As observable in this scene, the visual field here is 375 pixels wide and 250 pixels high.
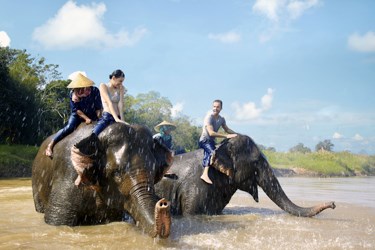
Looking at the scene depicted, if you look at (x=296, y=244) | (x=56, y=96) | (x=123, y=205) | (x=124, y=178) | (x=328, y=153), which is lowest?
(x=296, y=244)

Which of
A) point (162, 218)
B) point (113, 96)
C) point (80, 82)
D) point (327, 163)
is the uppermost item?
point (327, 163)

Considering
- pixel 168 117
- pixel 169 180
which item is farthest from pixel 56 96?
pixel 169 180

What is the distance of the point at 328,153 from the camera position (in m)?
42.5

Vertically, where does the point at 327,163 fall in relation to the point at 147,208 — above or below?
above

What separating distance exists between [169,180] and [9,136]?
92.3 feet

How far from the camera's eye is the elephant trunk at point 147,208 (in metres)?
4.30

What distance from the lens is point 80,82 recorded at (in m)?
6.27

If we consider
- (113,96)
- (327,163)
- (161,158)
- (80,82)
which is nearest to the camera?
(161,158)

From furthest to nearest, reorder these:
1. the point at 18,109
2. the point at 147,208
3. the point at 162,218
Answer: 1. the point at 18,109
2. the point at 147,208
3. the point at 162,218

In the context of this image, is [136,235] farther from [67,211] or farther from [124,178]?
[67,211]

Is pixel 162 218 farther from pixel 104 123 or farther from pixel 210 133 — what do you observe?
pixel 210 133

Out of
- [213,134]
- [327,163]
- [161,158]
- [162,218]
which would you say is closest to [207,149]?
[213,134]

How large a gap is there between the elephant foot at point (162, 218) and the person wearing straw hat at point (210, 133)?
3.37 m

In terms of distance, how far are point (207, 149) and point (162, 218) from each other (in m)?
3.69
